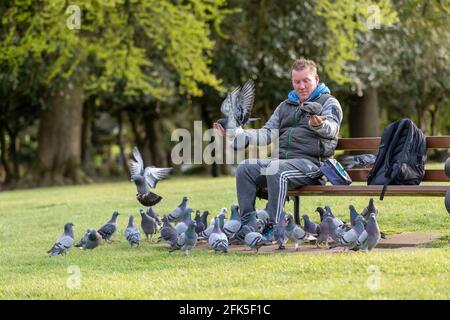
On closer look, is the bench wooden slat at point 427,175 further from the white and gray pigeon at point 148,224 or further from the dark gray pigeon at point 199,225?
the white and gray pigeon at point 148,224

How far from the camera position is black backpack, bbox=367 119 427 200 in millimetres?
9398

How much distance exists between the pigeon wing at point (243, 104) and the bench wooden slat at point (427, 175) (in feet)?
4.37

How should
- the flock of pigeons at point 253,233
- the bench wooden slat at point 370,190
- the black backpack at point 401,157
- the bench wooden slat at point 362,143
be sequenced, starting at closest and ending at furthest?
the flock of pigeons at point 253,233 < the bench wooden slat at point 370,190 < the black backpack at point 401,157 < the bench wooden slat at point 362,143

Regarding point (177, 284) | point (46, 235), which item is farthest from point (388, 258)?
point (46, 235)

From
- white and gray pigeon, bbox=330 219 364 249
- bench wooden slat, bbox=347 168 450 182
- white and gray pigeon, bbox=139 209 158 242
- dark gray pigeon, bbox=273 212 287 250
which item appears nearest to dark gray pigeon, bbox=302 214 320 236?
dark gray pigeon, bbox=273 212 287 250

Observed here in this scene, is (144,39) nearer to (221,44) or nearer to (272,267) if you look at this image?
(221,44)

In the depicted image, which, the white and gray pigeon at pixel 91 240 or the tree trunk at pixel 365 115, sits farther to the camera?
the tree trunk at pixel 365 115

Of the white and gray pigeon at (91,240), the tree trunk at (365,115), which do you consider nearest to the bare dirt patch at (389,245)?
the white and gray pigeon at (91,240)

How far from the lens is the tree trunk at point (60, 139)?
2844 cm

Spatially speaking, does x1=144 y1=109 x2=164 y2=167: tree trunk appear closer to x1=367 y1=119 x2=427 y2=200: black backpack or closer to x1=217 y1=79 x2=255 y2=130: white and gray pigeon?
x1=217 y1=79 x2=255 y2=130: white and gray pigeon

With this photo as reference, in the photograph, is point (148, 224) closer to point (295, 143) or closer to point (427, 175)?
point (295, 143)

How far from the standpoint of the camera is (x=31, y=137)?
4412 cm
